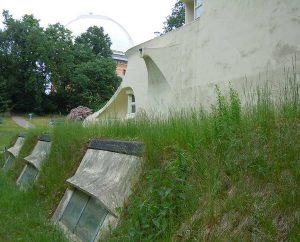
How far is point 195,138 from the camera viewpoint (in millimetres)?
4113

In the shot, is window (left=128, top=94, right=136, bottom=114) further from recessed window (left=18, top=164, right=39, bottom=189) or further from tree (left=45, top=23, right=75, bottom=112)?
tree (left=45, top=23, right=75, bottom=112)

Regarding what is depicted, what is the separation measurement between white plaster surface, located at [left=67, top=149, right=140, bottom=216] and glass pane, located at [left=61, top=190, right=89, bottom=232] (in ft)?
0.58

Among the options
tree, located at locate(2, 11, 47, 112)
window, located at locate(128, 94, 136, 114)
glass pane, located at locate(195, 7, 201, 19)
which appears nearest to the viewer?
glass pane, located at locate(195, 7, 201, 19)

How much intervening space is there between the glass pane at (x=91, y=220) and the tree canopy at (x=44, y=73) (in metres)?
44.6

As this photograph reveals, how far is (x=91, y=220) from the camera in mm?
4703

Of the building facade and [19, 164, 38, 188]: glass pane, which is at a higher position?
the building facade

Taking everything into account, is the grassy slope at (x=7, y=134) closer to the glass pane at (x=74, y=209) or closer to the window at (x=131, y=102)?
the window at (x=131, y=102)

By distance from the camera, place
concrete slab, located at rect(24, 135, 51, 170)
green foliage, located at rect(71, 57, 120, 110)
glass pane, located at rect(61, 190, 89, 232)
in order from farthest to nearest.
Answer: green foliage, located at rect(71, 57, 120, 110) < concrete slab, located at rect(24, 135, 51, 170) < glass pane, located at rect(61, 190, 89, 232)

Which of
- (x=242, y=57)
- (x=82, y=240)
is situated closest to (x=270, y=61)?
(x=242, y=57)

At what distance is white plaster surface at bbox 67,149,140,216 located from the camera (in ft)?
14.6

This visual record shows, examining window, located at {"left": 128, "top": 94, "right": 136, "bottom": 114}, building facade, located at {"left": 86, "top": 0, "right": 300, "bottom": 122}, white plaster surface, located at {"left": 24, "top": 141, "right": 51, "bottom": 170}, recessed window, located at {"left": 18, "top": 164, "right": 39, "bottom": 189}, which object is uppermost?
building facade, located at {"left": 86, "top": 0, "right": 300, "bottom": 122}

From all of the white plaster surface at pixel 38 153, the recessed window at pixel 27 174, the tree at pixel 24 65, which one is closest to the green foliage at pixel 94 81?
the tree at pixel 24 65

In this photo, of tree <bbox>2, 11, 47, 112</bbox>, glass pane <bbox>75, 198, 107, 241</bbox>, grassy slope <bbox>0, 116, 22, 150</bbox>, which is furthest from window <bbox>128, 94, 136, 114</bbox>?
tree <bbox>2, 11, 47, 112</bbox>

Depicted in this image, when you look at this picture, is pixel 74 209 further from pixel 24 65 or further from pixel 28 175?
pixel 24 65
